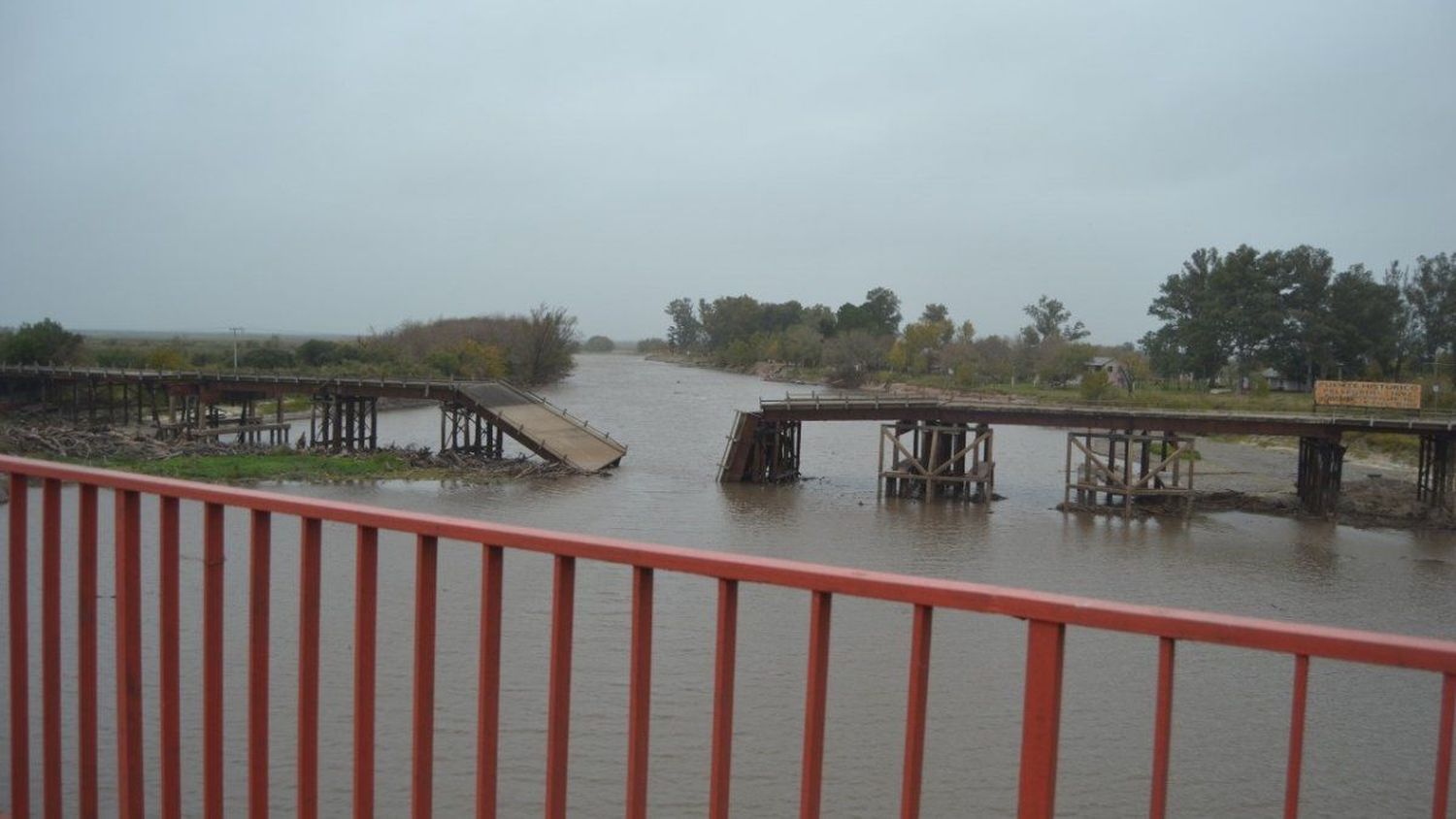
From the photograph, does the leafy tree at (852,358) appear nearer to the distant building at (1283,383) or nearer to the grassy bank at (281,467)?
the distant building at (1283,383)

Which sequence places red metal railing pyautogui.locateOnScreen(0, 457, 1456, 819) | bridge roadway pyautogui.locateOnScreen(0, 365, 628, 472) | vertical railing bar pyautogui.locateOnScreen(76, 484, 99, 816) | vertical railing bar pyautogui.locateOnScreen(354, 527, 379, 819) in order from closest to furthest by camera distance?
1. red metal railing pyautogui.locateOnScreen(0, 457, 1456, 819)
2. vertical railing bar pyautogui.locateOnScreen(354, 527, 379, 819)
3. vertical railing bar pyautogui.locateOnScreen(76, 484, 99, 816)
4. bridge roadway pyautogui.locateOnScreen(0, 365, 628, 472)

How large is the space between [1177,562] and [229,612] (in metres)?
16.2

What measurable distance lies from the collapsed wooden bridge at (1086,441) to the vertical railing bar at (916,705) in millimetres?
24190

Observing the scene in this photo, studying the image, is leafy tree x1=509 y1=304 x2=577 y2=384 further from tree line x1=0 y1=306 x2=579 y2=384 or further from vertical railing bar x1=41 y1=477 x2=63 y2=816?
vertical railing bar x1=41 y1=477 x2=63 y2=816

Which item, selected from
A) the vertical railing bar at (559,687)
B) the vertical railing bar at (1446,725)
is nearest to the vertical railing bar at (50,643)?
the vertical railing bar at (559,687)

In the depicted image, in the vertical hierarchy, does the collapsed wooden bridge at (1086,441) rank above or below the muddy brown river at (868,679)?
above

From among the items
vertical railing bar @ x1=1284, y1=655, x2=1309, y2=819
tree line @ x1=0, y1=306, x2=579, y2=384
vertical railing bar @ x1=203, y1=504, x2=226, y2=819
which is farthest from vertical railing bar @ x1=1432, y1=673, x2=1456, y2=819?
tree line @ x1=0, y1=306, x2=579, y2=384

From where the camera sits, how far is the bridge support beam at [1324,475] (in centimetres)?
2642

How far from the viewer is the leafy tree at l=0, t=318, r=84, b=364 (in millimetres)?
47250

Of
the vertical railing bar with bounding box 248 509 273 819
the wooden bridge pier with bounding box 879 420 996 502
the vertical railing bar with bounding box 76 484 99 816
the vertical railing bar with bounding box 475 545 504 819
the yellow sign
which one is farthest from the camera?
the yellow sign

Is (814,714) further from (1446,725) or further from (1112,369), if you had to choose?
(1112,369)

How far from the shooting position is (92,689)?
327 cm

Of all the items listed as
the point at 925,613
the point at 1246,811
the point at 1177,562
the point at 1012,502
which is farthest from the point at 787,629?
the point at 1012,502

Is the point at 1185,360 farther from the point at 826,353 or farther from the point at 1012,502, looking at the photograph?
the point at 1012,502
